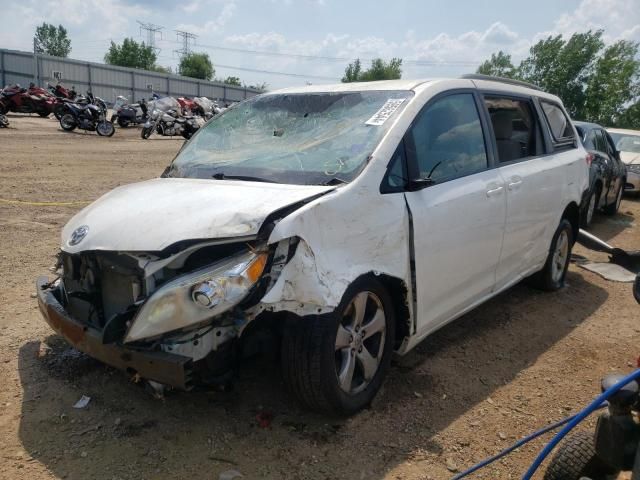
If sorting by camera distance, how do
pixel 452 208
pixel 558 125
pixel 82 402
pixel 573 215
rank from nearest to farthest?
pixel 82 402 → pixel 452 208 → pixel 558 125 → pixel 573 215

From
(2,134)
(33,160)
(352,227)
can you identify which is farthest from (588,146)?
(2,134)

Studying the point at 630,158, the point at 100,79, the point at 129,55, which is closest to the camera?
the point at 630,158

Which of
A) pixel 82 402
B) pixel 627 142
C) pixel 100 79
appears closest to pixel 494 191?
pixel 82 402

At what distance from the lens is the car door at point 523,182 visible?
4.11m

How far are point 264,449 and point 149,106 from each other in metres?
22.3

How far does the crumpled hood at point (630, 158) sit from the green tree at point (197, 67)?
7538 cm

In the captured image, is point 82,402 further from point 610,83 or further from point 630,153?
point 610,83

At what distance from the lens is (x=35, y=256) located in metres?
5.35

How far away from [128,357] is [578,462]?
6.67 ft

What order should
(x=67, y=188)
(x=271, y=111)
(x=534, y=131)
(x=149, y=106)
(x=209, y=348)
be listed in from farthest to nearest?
(x=149, y=106) < (x=67, y=188) < (x=534, y=131) < (x=271, y=111) < (x=209, y=348)

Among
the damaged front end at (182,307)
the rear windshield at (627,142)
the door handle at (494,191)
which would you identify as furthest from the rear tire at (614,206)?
the damaged front end at (182,307)

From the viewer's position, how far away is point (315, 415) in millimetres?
3051

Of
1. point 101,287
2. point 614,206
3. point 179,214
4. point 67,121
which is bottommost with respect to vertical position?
point 101,287

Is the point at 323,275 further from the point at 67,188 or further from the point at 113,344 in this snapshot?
the point at 67,188
